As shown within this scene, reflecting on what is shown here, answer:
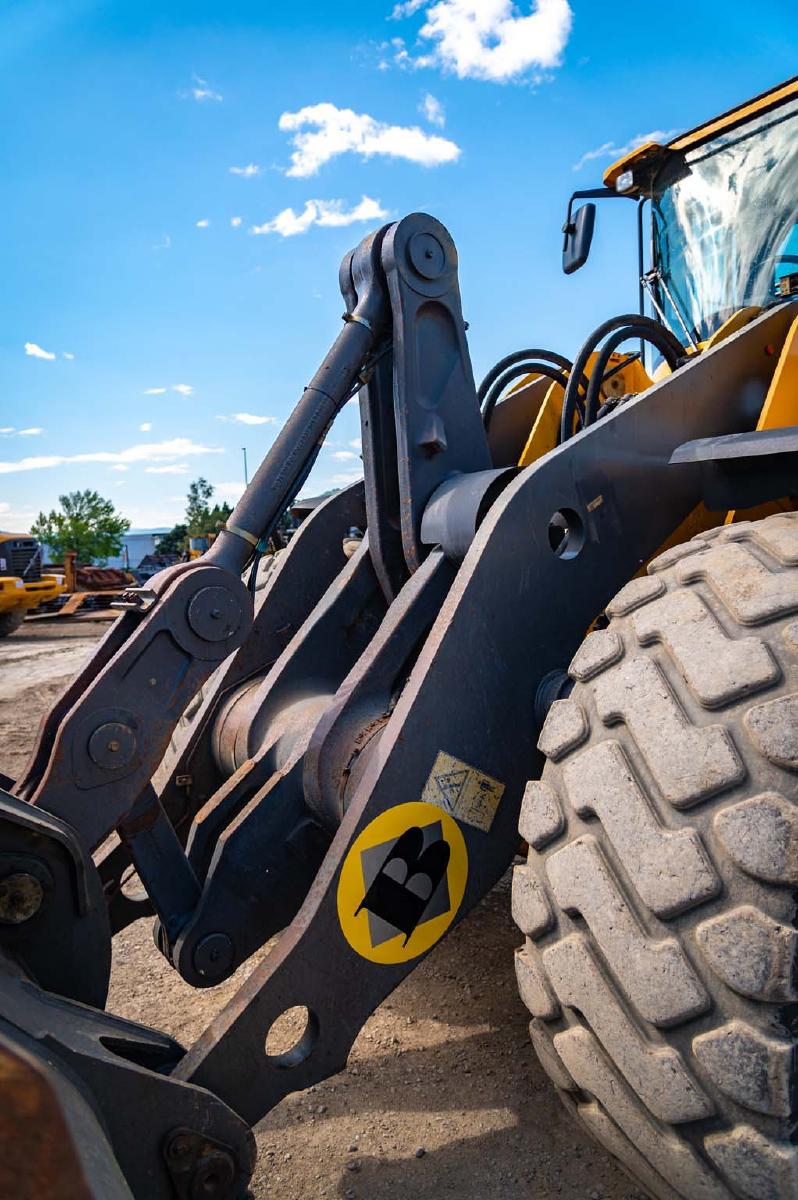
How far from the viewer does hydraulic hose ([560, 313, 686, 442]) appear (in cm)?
301

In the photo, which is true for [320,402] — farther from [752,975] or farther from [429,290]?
[752,975]

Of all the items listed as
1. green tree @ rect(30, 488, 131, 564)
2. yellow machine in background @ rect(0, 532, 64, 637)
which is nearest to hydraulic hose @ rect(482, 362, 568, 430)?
yellow machine in background @ rect(0, 532, 64, 637)

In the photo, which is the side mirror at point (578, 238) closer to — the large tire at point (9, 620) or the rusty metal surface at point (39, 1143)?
the rusty metal surface at point (39, 1143)

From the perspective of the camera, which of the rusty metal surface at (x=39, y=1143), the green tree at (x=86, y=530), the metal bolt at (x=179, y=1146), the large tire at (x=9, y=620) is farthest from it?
the green tree at (x=86, y=530)

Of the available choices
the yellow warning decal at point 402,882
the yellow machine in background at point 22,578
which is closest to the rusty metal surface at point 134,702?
the yellow warning decal at point 402,882

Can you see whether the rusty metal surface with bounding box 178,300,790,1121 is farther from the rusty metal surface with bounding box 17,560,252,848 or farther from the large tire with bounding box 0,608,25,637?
the large tire with bounding box 0,608,25,637

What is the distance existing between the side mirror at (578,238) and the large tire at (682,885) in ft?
8.00

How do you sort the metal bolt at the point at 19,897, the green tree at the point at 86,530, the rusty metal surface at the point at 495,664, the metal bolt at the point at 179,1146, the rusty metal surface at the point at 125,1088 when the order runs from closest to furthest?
the rusty metal surface at the point at 125,1088 < the metal bolt at the point at 179,1146 < the metal bolt at the point at 19,897 < the rusty metal surface at the point at 495,664 < the green tree at the point at 86,530

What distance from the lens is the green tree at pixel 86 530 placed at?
201ft

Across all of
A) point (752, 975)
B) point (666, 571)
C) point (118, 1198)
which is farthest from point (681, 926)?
point (118, 1198)

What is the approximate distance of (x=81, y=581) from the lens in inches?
1018

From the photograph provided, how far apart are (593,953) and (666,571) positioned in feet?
2.51

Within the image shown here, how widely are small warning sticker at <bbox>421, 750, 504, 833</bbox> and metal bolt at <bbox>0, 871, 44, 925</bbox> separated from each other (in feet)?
2.58

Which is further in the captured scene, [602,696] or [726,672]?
[602,696]
